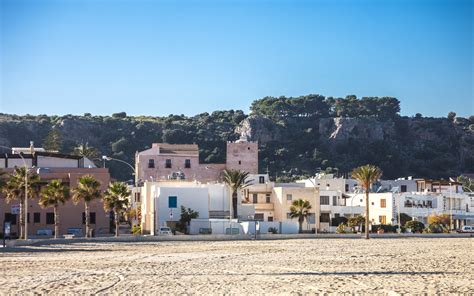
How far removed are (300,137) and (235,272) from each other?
138508mm

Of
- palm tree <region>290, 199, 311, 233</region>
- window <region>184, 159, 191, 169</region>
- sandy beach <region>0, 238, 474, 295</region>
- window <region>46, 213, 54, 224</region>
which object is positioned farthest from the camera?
window <region>184, 159, 191, 169</region>

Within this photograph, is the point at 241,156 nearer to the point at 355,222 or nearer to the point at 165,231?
the point at 355,222

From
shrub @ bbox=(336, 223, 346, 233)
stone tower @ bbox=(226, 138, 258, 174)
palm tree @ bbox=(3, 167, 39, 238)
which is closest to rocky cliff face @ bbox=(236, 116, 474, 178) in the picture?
stone tower @ bbox=(226, 138, 258, 174)

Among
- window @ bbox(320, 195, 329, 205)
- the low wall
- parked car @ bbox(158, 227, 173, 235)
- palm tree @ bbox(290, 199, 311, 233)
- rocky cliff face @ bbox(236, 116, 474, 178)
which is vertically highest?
rocky cliff face @ bbox(236, 116, 474, 178)

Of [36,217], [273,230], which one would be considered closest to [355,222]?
[273,230]

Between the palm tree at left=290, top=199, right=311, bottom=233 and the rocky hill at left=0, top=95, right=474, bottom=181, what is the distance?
190 feet

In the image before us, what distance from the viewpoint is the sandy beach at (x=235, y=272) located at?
25.9 meters

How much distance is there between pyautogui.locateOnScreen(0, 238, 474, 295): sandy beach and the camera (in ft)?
84.9

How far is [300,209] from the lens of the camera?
80500mm

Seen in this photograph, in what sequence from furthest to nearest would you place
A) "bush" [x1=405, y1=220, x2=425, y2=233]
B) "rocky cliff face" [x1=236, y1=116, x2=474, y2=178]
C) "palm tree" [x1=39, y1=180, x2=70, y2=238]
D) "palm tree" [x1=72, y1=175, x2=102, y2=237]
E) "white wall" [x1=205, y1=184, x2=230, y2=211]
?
1. "rocky cliff face" [x1=236, y1=116, x2=474, y2=178]
2. "bush" [x1=405, y1=220, x2=425, y2=233]
3. "white wall" [x1=205, y1=184, x2=230, y2=211]
4. "palm tree" [x1=72, y1=175, x2=102, y2=237]
5. "palm tree" [x1=39, y1=180, x2=70, y2=238]

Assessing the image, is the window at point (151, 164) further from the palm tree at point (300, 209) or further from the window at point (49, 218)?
the window at point (49, 218)

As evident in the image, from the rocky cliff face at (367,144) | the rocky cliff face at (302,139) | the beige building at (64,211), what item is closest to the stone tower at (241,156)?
the rocky cliff face at (302,139)

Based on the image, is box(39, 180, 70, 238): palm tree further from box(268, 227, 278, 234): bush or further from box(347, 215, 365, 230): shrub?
box(347, 215, 365, 230): shrub

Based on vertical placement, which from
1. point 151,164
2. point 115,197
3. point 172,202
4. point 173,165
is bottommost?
point 172,202
